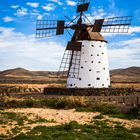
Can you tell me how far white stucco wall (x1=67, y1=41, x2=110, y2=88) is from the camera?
38.9m

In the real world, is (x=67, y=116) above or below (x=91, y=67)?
below

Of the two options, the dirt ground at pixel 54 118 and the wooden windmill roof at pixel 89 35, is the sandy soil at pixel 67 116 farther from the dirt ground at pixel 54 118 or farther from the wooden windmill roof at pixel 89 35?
the wooden windmill roof at pixel 89 35

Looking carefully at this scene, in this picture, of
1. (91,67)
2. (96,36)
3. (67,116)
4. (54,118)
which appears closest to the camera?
(54,118)

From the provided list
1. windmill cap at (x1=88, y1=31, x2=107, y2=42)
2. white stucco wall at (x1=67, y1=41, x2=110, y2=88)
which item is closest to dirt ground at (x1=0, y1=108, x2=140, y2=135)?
white stucco wall at (x1=67, y1=41, x2=110, y2=88)

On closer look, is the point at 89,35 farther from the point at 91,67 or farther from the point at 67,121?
the point at 67,121

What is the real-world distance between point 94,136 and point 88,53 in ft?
76.6

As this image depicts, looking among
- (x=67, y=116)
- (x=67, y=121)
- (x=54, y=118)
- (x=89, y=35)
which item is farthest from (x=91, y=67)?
(x=67, y=121)

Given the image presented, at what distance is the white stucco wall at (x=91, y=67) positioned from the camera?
38.9 m

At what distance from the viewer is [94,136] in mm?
16391

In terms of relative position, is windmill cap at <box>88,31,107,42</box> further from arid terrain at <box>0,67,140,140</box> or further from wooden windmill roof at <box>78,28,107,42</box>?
arid terrain at <box>0,67,140,140</box>

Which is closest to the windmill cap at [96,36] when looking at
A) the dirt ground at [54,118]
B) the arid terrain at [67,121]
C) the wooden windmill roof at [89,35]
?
the wooden windmill roof at [89,35]

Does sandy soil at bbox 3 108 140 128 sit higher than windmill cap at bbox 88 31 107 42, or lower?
lower

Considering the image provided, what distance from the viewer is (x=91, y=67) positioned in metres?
38.9

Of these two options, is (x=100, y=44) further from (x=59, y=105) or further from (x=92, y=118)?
(x=92, y=118)
